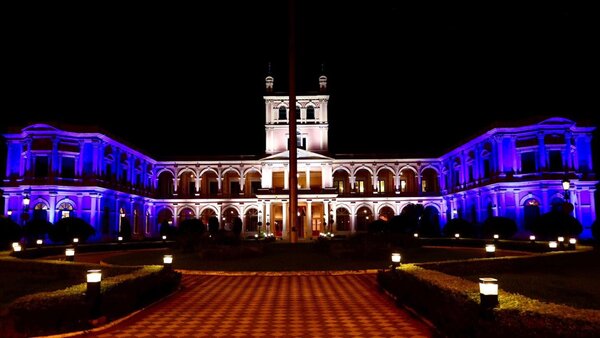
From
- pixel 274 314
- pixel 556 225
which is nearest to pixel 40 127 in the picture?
pixel 274 314

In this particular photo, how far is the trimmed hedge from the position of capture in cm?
602

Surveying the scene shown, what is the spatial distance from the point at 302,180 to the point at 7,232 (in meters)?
34.0

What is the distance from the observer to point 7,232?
29.7 meters

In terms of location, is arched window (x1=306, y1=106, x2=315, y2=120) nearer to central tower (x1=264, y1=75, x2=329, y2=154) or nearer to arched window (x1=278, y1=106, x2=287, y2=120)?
central tower (x1=264, y1=75, x2=329, y2=154)

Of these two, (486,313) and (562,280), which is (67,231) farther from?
(486,313)

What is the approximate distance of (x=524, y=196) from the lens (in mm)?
41125

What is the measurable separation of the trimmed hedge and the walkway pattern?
1.60 feet

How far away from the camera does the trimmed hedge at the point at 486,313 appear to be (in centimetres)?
602

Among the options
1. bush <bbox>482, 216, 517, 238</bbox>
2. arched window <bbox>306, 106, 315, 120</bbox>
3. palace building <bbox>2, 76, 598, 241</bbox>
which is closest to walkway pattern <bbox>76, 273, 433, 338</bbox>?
bush <bbox>482, 216, 517, 238</bbox>

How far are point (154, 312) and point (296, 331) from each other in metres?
3.57

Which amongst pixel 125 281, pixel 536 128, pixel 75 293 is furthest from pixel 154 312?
pixel 536 128

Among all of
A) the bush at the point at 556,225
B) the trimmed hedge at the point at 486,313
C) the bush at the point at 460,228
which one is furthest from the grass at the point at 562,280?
the bush at the point at 460,228

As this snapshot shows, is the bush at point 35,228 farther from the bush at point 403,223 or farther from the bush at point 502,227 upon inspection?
the bush at point 502,227

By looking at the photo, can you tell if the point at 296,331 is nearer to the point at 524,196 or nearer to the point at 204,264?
the point at 204,264
